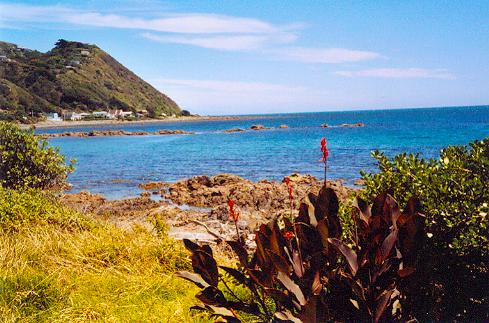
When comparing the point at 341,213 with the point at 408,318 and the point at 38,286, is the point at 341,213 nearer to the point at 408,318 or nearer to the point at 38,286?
the point at 408,318

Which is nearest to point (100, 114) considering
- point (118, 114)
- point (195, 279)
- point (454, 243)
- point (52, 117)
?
point (118, 114)

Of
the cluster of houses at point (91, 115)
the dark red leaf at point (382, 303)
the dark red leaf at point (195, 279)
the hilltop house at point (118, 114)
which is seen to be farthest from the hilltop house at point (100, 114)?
the dark red leaf at point (382, 303)

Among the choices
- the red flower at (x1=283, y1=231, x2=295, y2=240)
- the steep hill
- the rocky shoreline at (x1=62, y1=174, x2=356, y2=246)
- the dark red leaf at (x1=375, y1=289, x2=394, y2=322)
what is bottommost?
the rocky shoreline at (x1=62, y1=174, x2=356, y2=246)

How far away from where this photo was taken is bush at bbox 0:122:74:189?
1111 centimetres

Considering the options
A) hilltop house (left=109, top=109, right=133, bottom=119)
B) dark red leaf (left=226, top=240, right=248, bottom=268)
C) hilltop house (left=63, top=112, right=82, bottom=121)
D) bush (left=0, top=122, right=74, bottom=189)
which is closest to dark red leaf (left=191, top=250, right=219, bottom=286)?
dark red leaf (left=226, top=240, right=248, bottom=268)

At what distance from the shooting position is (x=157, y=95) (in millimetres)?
198750

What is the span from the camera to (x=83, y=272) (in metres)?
5.54

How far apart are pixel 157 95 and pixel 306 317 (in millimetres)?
201337

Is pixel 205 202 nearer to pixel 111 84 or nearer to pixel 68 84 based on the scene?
pixel 68 84

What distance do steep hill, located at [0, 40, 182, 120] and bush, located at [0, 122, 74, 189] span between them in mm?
87219

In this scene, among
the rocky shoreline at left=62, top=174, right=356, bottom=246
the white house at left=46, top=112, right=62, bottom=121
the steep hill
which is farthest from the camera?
the white house at left=46, top=112, right=62, bottom=121

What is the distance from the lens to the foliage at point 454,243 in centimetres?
369

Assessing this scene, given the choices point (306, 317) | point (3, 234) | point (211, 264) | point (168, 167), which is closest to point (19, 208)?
point (3, 234)

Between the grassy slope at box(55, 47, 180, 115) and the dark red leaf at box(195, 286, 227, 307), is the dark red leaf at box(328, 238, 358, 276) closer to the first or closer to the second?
the dark red leaf at box(195, 286, 227, 307)
